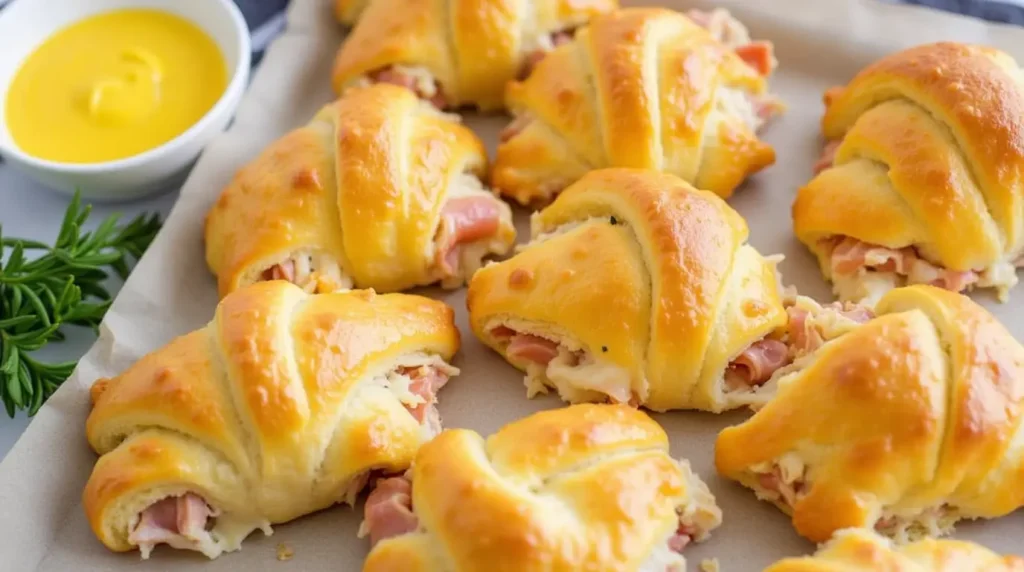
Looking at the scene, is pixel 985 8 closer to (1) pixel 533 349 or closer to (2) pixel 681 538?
(1) pixel 533 349

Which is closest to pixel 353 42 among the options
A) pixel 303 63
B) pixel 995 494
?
pixel 303 63

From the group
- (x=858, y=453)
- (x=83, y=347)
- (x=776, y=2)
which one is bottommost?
(x=83, y=347)

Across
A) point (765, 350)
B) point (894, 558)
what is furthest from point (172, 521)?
point (894, 558)

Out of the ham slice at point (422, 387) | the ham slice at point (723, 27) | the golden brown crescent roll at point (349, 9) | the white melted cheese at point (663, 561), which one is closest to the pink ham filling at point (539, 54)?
the ham slice at point (723, 27)

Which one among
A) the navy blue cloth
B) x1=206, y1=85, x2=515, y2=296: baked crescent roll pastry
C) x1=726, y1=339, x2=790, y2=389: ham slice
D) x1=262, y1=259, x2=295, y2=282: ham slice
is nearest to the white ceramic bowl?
x1=206, y1=85, x2=515, y2=296: baked crescent roll pastry

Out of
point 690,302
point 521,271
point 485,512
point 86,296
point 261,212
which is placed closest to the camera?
point 485,512

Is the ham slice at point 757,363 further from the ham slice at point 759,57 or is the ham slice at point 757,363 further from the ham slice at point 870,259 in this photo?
the ham slice at point 759,57

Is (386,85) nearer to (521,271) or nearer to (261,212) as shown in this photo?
(261,212)
